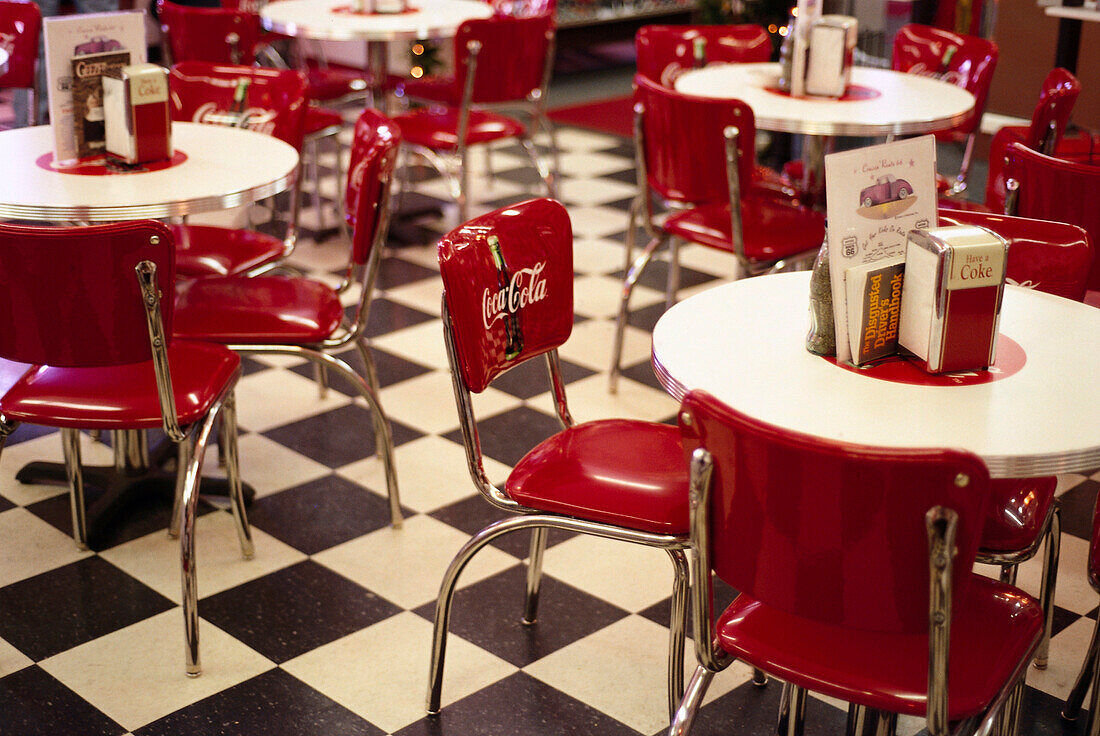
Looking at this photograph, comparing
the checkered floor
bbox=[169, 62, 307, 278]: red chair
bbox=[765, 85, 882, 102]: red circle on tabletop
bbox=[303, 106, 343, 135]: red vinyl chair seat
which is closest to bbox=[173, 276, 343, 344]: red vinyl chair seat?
bbox=[169, 62, 307, 278]: red chair

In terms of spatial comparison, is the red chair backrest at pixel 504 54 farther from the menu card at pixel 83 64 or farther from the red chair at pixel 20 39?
the menu card at pixel 83 64

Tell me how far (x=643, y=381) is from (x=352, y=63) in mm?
5272

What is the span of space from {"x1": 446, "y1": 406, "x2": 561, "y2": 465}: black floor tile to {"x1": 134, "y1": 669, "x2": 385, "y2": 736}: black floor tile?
1.07 metres

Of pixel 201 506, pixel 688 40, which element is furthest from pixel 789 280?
pixel 688 40

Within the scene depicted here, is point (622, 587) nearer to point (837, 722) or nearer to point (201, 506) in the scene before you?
point (837, 722)

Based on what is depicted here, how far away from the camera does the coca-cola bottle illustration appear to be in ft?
6.81

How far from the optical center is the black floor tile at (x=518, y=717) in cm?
219

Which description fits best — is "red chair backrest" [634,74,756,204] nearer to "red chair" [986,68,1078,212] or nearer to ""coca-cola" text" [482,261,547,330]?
"red chair" [986,68,1078,212]

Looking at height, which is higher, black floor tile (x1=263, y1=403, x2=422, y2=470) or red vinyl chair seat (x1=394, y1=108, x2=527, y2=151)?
red vinyl chair seat (x1=394, y1=108, x2=527, y2=151)

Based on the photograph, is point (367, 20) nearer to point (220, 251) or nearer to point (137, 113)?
point (220, 251)

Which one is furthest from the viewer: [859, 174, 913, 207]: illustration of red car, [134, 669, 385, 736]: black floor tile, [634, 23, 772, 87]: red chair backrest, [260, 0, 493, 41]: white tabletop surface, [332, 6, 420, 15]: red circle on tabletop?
[332, 6, 420, 15]: red circle on tabletop

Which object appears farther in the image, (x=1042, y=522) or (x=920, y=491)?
(x=1042, y=522)

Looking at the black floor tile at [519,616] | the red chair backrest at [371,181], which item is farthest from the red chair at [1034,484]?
the red chair backrest at [371,181]

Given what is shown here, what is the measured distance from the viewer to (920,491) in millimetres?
1365
